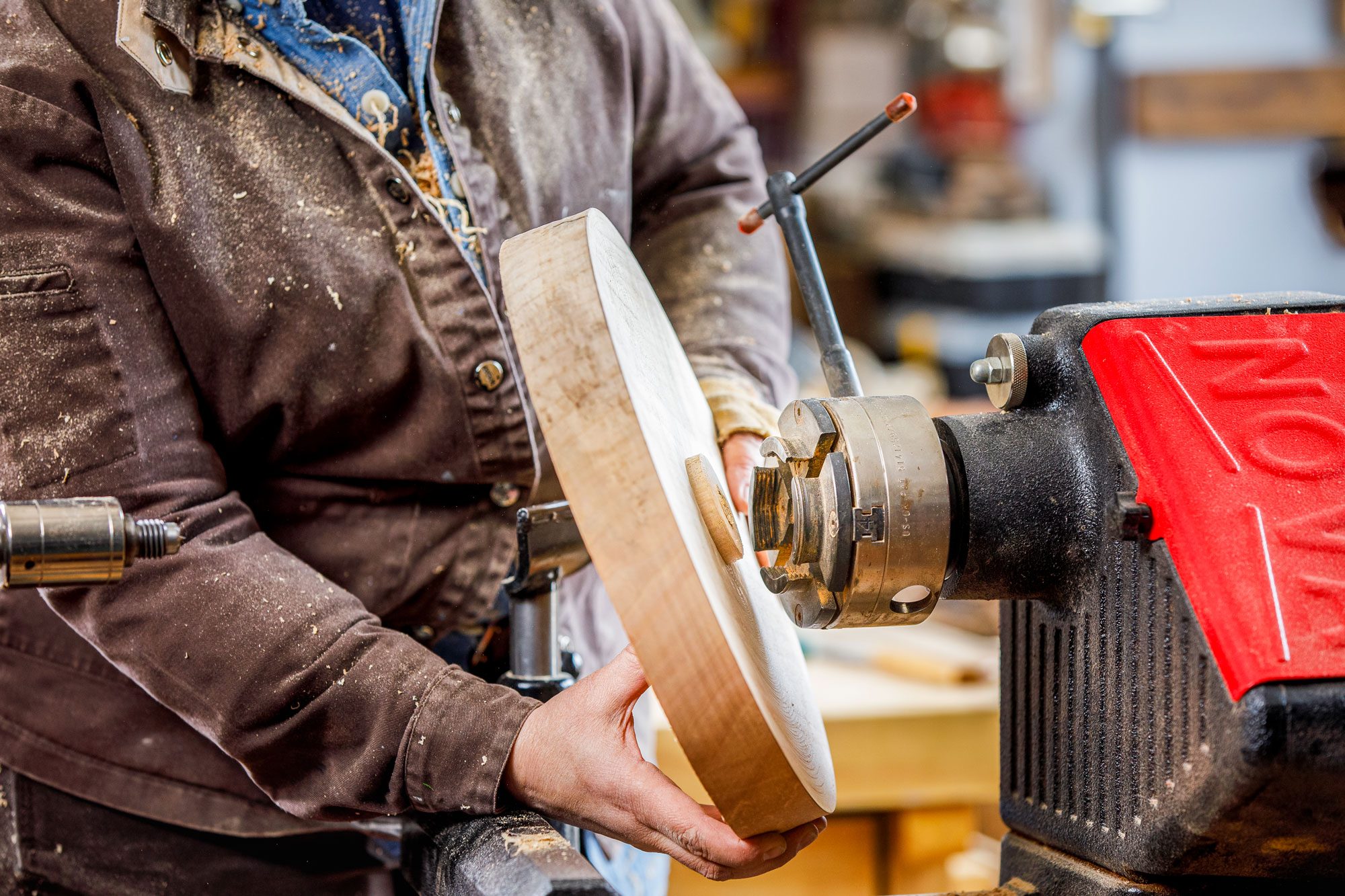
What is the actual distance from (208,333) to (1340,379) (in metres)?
0.74

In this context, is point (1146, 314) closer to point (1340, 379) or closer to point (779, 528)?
point (1340, 379)

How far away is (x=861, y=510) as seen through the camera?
27.3 inches

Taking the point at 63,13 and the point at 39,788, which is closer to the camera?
the point at 63,13

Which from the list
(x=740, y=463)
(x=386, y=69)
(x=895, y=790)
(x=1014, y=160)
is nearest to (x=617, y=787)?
(x=740, y=463)

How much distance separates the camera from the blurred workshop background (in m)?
3.96

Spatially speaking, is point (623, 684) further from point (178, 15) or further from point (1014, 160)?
point (1014, 160)

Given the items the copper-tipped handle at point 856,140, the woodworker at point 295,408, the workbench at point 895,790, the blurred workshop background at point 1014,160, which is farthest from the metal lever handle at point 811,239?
the blurred workshop background at point 1014,160

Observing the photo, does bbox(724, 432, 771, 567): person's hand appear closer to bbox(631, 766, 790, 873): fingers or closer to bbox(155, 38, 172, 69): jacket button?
bbox(631, 766, 790, 873): fingers

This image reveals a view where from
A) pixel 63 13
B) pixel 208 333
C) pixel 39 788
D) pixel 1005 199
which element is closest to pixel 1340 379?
pixel 208 333

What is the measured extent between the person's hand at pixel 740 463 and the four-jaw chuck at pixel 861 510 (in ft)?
0.41

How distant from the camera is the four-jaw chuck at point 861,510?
27.5 inches

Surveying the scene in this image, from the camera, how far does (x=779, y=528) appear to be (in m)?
0.75

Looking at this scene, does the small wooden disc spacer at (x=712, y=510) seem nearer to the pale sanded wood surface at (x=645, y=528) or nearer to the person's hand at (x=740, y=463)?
the pale sanded wood surface at (x=645, y=528)

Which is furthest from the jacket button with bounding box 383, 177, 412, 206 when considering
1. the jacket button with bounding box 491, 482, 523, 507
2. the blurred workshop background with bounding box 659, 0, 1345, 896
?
the blurred workshop background with bounding box 659, 0, 1345, 896
